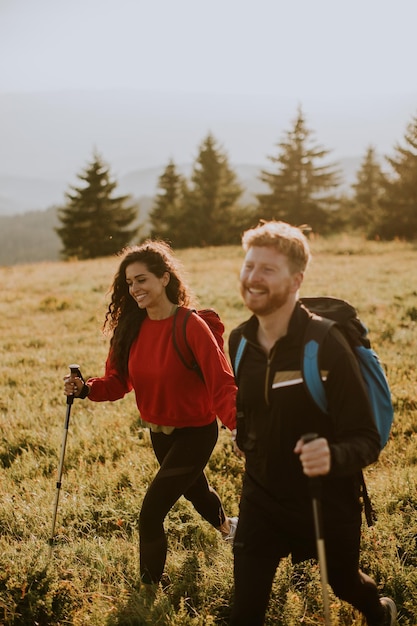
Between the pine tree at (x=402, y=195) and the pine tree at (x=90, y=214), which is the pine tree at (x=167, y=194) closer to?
the pine tree at (x=90, y=214)

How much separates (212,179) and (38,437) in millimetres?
43182

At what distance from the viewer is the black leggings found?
12.7 feet

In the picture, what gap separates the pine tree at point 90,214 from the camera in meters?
48.2

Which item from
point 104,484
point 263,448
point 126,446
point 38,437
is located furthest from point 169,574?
point 38,437

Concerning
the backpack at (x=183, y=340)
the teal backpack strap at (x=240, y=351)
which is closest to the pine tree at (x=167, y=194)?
the backpack at (x=183, y=340)

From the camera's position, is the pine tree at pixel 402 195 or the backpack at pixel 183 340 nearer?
the backpack at pixel 183 340

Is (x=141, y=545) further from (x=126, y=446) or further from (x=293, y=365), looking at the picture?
(x=126, y=446)

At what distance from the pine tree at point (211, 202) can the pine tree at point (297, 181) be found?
2772 mm

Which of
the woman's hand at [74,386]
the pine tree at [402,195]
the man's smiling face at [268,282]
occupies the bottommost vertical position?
the woman's hand at [74,386]

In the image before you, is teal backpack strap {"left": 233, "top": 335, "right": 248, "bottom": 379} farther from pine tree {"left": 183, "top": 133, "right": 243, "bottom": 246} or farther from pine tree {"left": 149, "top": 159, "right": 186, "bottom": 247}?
pine tree {"left": 149, "top": 159, "right": 186, "bottom": 247}

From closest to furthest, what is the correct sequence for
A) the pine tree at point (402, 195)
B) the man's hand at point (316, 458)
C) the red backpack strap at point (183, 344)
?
1. the man's hand at point (316, 458)
2. the red backpack strap at point (183, 344)
3. the pine tree at point (402, 195)

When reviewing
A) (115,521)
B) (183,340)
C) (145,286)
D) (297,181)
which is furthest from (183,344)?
(297,181)

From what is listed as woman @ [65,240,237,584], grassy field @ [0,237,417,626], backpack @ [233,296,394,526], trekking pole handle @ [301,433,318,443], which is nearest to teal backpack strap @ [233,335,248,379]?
backpack @ [233,296,394,526]

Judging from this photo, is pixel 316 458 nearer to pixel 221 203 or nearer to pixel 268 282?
pixel 268 282
